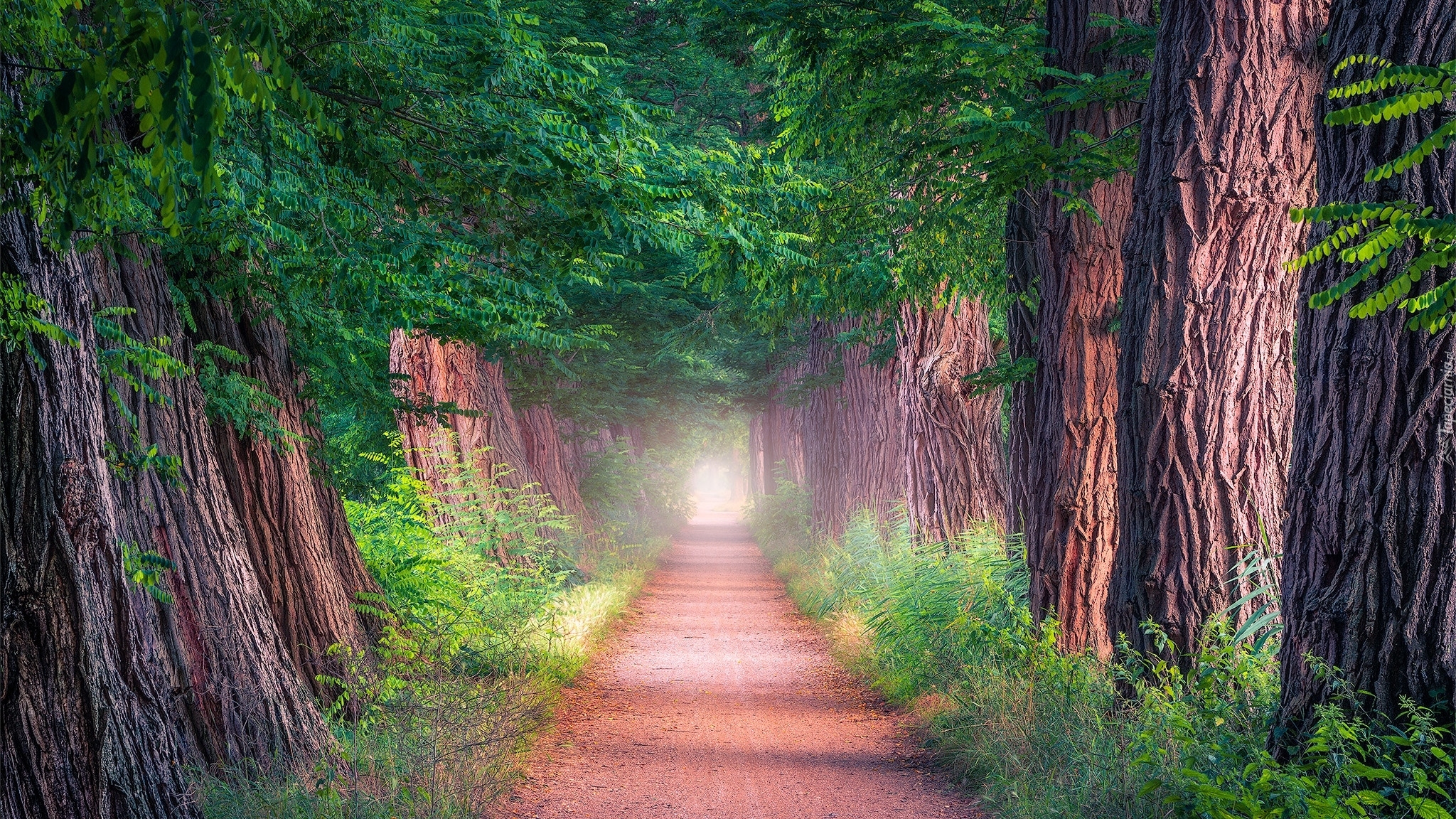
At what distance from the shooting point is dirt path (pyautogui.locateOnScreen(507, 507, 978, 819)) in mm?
6598

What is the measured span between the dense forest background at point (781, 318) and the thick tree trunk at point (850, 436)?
257 inches

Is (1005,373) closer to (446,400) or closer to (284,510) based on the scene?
(284,510)

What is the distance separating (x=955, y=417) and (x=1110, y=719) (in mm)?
6232

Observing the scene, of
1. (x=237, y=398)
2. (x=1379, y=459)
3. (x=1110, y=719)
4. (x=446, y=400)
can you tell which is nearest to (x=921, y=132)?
(x=1110, y=719)

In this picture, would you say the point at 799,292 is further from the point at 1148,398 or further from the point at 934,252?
the point at 1148,398

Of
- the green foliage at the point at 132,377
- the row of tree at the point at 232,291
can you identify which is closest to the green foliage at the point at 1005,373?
the row of tree at the point at 232,291

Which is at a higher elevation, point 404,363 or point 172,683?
point 404,363

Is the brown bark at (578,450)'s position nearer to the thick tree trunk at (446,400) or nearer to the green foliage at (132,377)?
the thick tree trunk at (446,400)

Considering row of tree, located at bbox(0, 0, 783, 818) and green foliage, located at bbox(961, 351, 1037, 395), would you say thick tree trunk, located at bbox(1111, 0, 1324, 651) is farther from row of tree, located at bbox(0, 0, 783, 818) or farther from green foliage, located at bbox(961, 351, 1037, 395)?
row of tree, located at bbox(0, 0, 783, 818)

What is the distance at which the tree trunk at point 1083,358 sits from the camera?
25.8ft

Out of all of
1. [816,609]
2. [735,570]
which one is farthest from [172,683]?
[735,570]

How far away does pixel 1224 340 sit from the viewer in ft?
19.3

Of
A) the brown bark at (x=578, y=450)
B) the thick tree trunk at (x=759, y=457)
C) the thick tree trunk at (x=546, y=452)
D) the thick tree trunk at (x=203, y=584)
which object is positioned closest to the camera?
the thick tree trunk at (x=203, y=584)

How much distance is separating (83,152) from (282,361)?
537 cm
